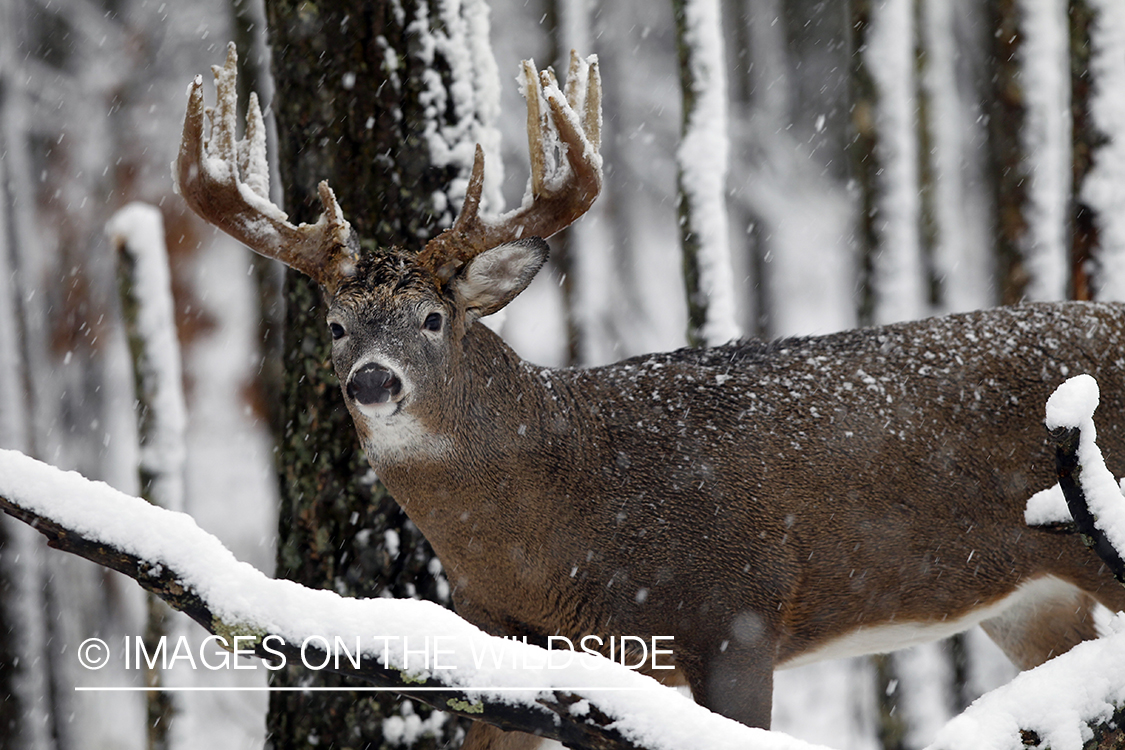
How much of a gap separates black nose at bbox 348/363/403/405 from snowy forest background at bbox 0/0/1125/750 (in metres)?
2.67

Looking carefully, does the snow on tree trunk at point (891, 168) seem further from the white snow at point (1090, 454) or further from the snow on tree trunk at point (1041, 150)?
the white snow at point (1090, 454)

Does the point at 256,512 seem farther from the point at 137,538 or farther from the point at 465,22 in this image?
the point at 137,538

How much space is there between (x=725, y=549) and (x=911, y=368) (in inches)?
44.9

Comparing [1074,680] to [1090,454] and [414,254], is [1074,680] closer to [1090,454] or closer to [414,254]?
[1090,454]

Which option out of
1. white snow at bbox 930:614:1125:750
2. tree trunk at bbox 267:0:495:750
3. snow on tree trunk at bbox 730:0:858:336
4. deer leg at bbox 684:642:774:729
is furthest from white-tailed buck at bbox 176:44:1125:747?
snow on tree trunk at bbox 730:0:858:336

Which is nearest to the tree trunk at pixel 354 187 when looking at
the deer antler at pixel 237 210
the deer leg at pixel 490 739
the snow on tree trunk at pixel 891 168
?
the deer leg at pixel 490 739

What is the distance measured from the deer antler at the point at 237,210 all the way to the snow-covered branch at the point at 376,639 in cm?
155

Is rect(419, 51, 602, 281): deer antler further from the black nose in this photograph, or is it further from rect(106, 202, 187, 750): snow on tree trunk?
rect(106, 202, 187, 750): snow on tree trunk

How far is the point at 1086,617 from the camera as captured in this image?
5.16 metres

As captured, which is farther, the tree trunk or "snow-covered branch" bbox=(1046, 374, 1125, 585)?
the tree trunk

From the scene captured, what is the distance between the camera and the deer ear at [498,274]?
442 cm

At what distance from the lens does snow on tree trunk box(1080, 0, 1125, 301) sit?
579 centimetres

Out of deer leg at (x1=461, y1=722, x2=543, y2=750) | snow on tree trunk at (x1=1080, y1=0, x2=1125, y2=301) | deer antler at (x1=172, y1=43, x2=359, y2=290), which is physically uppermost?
snow on tree trunk at (x1=1080, y1=0, x2=1125, y2=301)

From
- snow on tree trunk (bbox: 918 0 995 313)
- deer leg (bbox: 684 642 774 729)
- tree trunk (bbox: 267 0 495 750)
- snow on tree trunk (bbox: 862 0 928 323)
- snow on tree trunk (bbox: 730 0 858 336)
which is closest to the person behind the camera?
deer leg (bbox: 684 642 774 729)
